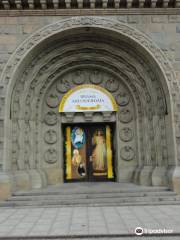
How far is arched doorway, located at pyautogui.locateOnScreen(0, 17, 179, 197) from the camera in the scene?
9250mm

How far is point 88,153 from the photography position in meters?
10.9

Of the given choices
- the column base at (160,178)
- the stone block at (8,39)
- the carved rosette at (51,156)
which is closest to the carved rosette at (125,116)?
the column base at (160,178)

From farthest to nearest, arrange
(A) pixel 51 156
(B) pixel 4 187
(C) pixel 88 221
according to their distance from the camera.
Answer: (A) pixel 51 156
(B) pixel 4 187
(C) pixel 88 221

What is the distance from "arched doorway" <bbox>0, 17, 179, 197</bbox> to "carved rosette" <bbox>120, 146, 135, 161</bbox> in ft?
0.04

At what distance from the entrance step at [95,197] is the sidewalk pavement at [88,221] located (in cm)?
34

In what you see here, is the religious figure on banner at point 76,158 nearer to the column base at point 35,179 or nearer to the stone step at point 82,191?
the column base at point 35,179

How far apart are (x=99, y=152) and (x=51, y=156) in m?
2.07

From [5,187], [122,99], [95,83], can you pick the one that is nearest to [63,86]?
[95,83]

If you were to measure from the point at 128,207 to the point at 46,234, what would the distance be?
3048mm

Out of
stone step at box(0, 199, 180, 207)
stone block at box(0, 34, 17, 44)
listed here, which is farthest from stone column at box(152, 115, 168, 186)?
stone block at box(0, 34, 17, 44)

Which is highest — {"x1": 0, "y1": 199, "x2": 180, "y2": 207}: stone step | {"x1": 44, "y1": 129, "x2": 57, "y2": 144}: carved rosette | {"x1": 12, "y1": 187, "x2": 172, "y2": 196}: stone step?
{"x1": 44, "y1": 129, "x2": 57, "y2": 144}: carved rosette

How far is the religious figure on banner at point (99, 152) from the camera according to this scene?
10.9 m

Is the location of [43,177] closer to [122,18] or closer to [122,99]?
[122,99]

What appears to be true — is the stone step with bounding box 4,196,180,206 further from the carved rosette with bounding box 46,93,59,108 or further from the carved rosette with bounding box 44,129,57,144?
the carved rosette with bounding box 46,93,59,108
